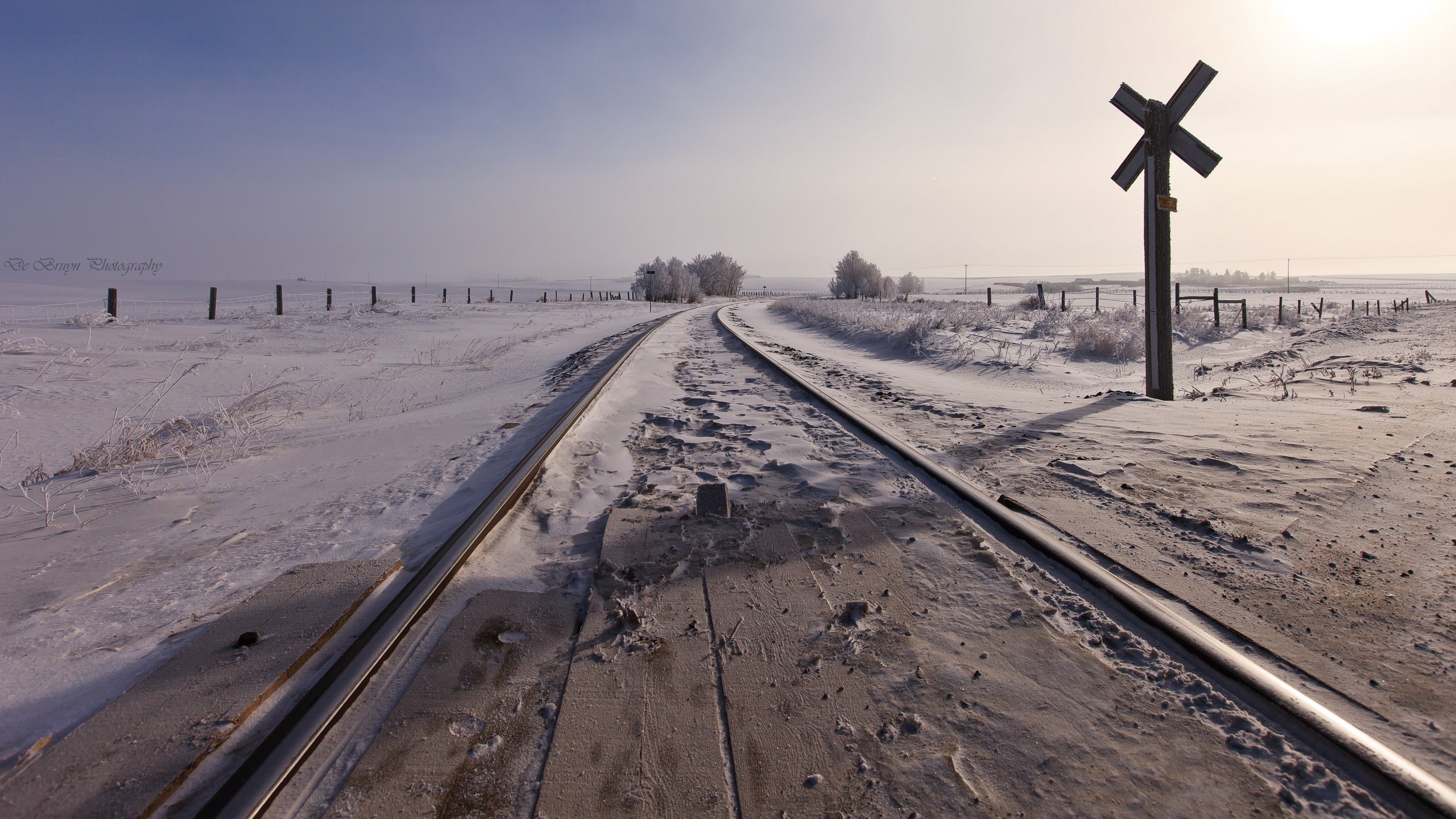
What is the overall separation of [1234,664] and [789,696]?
55.1 inches

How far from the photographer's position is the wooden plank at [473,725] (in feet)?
5.77

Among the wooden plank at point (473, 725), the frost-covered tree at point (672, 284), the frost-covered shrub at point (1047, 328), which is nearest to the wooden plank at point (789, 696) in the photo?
the wooden plank at point (473, 725)

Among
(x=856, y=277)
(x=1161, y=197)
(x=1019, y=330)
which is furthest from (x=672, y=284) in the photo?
(x=1161, y=197)

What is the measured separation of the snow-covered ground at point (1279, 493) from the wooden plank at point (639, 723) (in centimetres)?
188

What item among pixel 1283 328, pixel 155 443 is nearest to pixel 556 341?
pixel 155 443

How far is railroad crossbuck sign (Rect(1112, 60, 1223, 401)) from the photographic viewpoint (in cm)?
750

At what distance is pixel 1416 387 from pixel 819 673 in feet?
27.7

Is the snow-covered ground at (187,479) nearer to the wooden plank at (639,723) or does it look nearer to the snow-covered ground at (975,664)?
the snow-covered ground at (975,664)

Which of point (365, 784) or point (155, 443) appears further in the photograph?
point (155, 443)

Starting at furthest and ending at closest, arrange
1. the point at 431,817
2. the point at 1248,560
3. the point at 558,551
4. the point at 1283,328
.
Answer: the point at 1283,328
the point at 558,551
the point at 1248,560
the point at 431,817

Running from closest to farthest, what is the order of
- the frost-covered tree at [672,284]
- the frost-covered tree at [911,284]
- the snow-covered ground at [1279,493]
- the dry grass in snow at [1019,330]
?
1. the snow-covered ground at [1279,493]
2. the dry grass in snow at [1019,330]
3. the frost-covered tree at [672,284]
4. the frost-covered tree at [911,284]

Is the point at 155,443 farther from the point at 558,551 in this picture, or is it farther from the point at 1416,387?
the point at 1416,387

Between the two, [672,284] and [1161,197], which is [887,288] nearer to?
[672,284]

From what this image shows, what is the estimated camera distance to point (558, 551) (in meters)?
3.41
